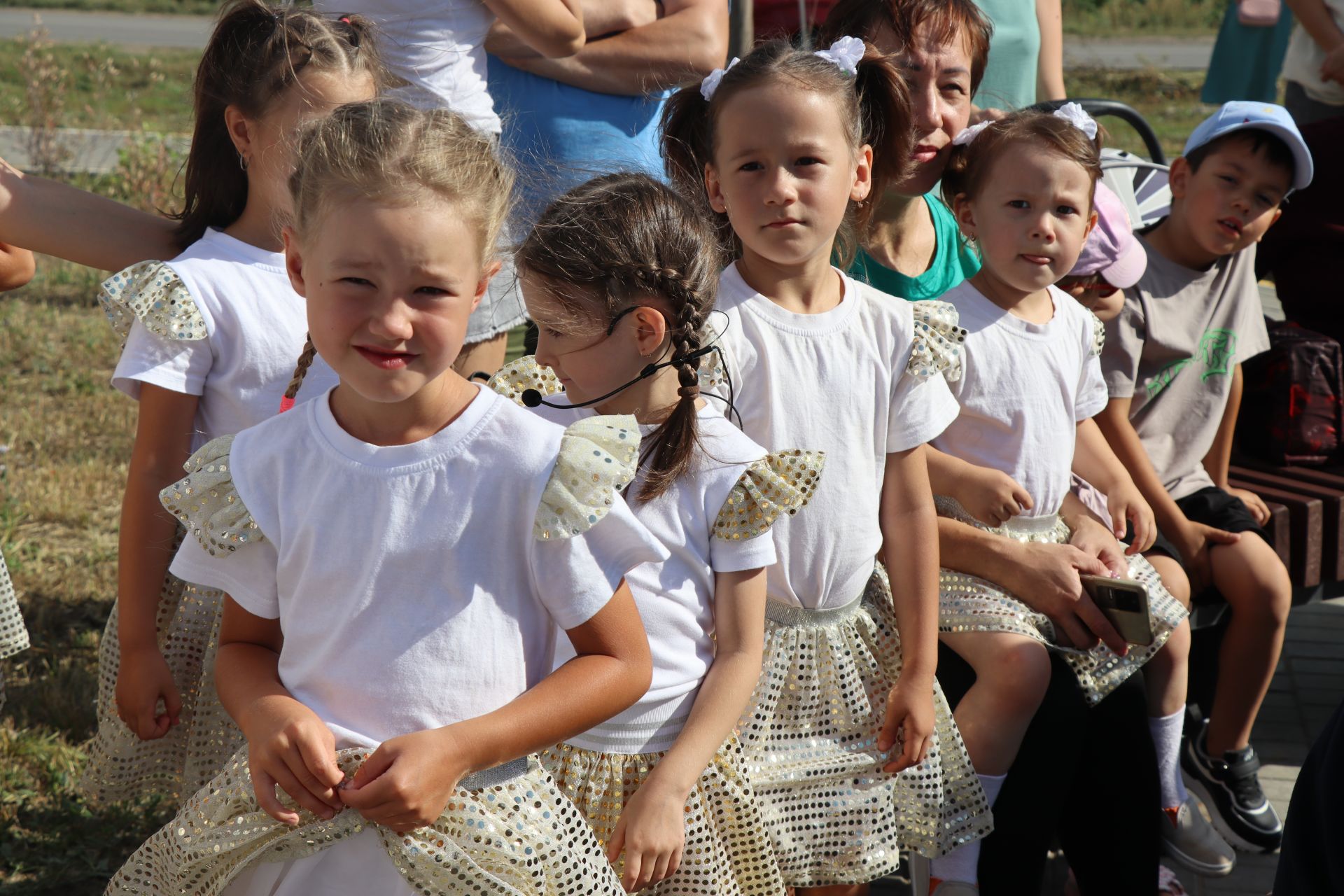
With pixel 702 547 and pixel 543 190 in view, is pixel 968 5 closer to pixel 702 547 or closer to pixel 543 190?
pixel 543 190

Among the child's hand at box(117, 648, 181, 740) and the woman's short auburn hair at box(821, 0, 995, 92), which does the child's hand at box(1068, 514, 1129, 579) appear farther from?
the child's hand at box(117, 648, 181, 740)

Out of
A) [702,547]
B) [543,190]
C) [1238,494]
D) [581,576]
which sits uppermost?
[543,190]

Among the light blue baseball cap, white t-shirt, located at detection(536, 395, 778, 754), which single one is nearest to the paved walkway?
the light blue baseball cap

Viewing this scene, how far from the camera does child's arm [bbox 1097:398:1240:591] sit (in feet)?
10.6

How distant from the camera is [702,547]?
2057 mm

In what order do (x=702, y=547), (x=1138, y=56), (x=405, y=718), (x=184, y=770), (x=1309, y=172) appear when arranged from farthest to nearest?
(x=1138, y=56)
(x=1309, y=172)
(x=184, y=770)
(x=702, y=547)
(x=405, y=718)

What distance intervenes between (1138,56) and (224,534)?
18045 millimetres

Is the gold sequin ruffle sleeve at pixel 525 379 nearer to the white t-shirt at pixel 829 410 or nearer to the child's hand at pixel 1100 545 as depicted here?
the white t-shirt at pixel 829 410

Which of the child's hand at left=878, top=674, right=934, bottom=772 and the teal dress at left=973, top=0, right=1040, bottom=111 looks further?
the teal dress at left=973, top=0, right=1040, bottom=111

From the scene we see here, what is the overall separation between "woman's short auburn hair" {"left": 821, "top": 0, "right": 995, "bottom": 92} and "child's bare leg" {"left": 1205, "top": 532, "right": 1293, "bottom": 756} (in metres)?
1.39

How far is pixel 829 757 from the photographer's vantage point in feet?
7.58

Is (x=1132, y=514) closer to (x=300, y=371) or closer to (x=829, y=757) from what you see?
(x=829, y=757)

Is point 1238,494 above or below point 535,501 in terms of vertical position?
below

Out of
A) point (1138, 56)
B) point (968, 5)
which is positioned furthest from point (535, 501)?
point (1138, 56)
